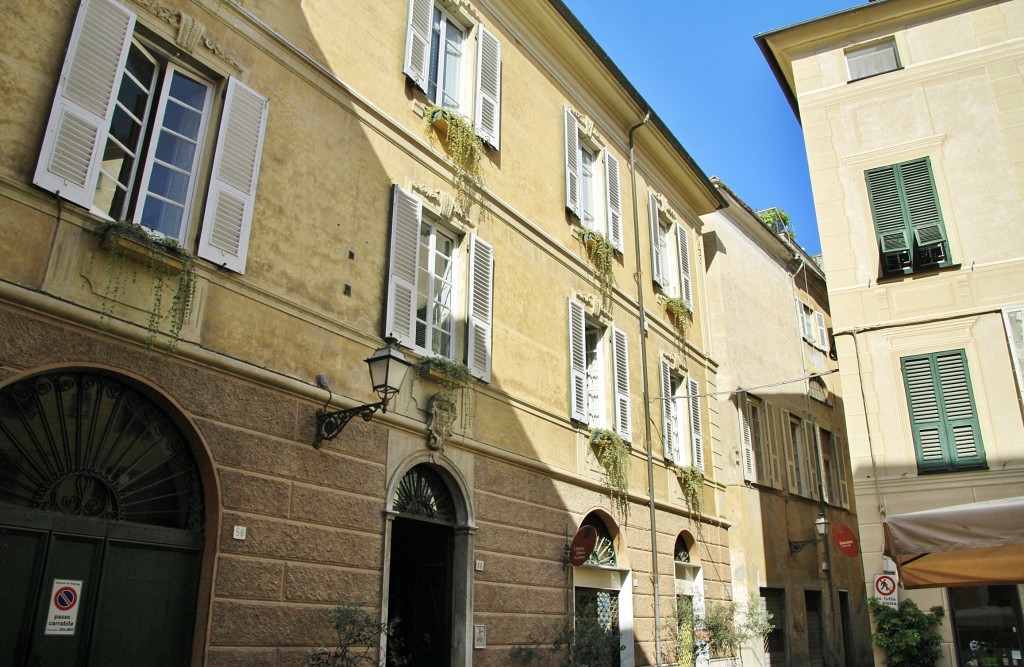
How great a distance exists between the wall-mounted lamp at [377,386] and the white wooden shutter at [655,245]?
8.62 m

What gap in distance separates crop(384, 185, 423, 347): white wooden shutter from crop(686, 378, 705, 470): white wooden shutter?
7.94 metres

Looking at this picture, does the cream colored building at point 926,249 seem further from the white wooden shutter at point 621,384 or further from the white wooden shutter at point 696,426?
the white wooden shutter at point 696,426

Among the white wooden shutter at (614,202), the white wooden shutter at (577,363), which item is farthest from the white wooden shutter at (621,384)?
the white wooden shutter at (614,202)

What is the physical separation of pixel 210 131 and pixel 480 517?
5.10 m

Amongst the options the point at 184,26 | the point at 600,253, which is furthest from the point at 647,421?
the point at 184,26

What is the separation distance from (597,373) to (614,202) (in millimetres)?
3356

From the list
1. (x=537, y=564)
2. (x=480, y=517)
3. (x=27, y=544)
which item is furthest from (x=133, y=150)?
(x=537, y=564)

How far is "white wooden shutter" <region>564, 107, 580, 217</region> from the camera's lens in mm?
12898

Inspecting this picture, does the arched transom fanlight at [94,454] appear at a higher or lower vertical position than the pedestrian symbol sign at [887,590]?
higher

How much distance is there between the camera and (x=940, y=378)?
11.2 metres

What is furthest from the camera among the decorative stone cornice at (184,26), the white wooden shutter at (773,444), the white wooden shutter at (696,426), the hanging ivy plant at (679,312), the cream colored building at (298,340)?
the white wooden shutter at (773,444)

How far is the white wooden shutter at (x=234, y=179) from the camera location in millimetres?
7059

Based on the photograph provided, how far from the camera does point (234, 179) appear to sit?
735 cm

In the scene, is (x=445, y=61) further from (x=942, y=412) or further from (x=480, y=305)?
(x=942, y=412)
